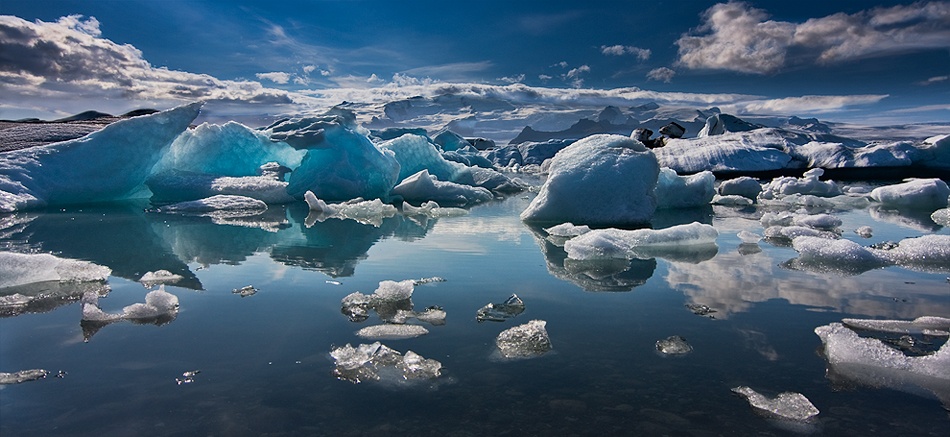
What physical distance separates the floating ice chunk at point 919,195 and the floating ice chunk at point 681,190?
10.4 ft

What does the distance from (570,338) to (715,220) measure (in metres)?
5.57

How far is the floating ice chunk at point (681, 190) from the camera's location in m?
8.96

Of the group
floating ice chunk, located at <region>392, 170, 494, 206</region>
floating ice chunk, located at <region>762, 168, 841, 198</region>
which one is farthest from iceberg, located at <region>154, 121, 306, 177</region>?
floating ice chunk, located at <region>762, 168, 841, 198</region>

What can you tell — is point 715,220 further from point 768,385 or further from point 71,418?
point 71,418

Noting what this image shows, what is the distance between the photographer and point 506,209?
850 centimetres

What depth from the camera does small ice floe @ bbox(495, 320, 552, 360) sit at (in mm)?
2148

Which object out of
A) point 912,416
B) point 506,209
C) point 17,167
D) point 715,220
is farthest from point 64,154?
point 912,416

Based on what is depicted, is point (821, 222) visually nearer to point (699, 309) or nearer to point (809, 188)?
point (699, 309)

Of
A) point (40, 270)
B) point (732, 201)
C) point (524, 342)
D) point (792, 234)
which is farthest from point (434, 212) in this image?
point (732, 201)

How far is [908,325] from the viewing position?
8.07 feet

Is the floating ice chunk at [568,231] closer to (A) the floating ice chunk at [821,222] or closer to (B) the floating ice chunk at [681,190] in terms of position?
(A) the floating ice chunk at [821,222]

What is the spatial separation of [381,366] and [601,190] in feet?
15.1

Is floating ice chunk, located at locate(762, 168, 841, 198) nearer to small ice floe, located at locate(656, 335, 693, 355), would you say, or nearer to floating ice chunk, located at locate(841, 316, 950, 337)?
floating ice chunk, located at locate(841, 316, 950, 337)

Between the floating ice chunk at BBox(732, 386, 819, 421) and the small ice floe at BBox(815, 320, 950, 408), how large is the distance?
30 cm
